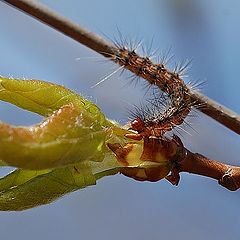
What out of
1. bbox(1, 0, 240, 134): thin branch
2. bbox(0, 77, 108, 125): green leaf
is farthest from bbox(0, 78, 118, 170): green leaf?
bbox(1, 0, 240, 134): thin branch

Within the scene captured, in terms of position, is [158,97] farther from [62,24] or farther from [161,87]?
[62,24]

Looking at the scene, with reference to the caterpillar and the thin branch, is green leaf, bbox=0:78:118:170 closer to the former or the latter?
the caterpillar

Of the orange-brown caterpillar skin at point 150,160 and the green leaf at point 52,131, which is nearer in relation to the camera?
the green leaf at point 52,131

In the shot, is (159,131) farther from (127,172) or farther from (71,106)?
(71,106)

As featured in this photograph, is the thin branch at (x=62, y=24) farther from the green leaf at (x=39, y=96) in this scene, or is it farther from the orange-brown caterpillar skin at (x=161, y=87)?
the green leaf at (x=39, y=96)

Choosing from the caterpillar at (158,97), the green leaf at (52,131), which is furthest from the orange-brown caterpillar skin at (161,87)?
the green leaf at (52,131)

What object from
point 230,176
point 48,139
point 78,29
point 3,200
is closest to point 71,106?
point 48,139
